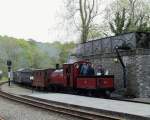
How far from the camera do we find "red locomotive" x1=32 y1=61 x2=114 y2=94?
25594 millimetres

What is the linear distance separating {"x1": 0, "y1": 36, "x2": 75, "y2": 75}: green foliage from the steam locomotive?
47.3 m

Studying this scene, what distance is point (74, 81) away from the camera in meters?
27.7

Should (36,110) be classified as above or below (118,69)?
below

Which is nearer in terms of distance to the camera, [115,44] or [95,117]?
[95,117]

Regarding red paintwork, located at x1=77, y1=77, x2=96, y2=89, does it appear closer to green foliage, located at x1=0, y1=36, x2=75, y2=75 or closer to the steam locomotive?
the steam locomotive

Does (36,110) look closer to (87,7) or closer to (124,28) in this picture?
(124,28)

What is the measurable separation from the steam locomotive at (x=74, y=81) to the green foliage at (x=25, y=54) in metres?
47.3

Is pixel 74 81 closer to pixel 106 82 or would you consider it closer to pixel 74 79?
pixel 74 79

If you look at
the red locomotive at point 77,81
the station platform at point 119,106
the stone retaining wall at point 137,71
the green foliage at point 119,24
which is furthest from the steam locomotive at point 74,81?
the green foliage at point 119,24

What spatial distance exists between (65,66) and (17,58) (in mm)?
76497

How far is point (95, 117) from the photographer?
1550 cm

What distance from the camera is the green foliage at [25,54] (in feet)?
301

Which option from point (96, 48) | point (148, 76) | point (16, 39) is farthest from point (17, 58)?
point (148, 76)

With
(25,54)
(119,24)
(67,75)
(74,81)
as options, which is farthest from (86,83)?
(25,54)
